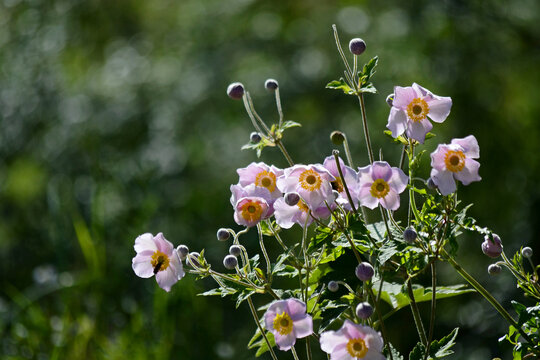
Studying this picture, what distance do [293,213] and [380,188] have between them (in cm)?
10

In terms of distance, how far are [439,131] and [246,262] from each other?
2733 millimetres

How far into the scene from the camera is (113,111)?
4.05 m

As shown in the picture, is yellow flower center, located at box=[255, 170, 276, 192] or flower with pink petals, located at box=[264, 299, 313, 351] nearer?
flower with pink petals, located at box=[264, 299, 313, 351]

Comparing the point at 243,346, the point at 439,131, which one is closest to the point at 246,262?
Answer: the point at 243,346

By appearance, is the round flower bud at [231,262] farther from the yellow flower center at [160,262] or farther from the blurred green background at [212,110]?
the blurred green background at [212,110]

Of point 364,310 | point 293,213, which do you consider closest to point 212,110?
point 293,213

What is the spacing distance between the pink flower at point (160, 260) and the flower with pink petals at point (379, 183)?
0.64 ft

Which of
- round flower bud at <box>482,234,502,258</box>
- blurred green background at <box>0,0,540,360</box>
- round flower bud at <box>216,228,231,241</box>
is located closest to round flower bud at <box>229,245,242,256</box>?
round flower bud at <box>216,228,231,241</box>

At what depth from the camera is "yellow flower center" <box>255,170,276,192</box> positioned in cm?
74

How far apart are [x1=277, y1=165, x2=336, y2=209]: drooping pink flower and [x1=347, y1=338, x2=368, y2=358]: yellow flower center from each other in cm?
14

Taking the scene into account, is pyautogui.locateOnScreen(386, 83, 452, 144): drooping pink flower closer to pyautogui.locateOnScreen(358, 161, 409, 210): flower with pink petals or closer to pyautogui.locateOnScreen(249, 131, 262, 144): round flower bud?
pyautogui.locateOnScreen(358, 161, 409, 210): flower with pink petals

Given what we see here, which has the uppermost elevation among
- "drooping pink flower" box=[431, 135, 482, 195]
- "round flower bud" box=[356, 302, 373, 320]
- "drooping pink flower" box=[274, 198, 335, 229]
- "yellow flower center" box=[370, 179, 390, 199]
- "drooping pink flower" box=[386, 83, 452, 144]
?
"drooping pink flower" box=[386, 83, 452, 144]

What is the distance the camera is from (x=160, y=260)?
727 millimetres

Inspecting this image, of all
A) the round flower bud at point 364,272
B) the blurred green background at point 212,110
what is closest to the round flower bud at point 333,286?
the round flower bud at point 364,272
